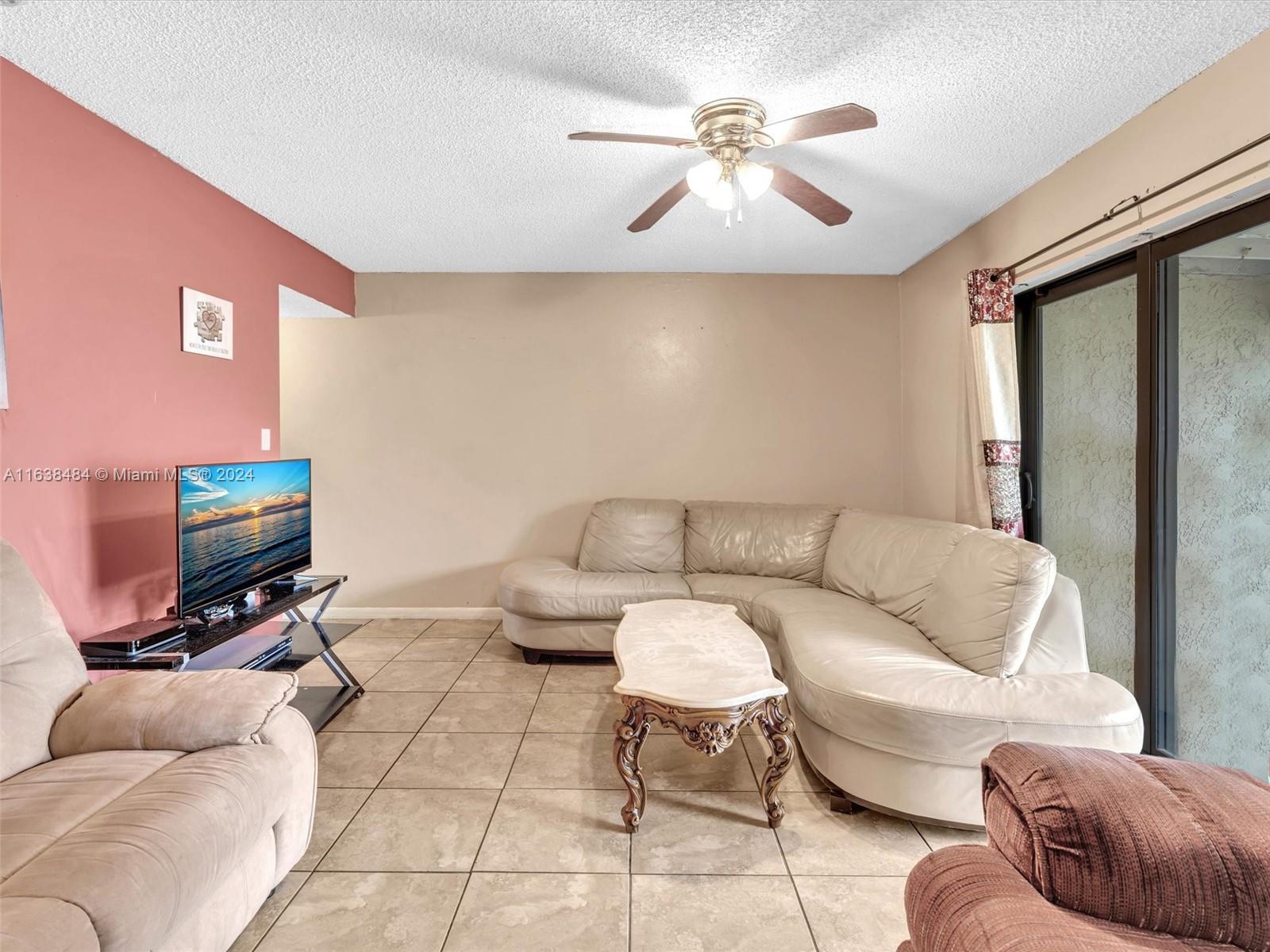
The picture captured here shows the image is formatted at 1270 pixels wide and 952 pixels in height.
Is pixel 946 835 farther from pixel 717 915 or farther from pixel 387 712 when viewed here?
pixel 387 712

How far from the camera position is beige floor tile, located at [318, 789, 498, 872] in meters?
1.82

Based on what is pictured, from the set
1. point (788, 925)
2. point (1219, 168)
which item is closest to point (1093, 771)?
point (788, 925)

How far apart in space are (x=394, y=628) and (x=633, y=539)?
1.80 metres

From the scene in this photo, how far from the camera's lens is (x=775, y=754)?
77.7 inches

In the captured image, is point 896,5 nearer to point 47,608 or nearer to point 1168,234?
point 1168,234

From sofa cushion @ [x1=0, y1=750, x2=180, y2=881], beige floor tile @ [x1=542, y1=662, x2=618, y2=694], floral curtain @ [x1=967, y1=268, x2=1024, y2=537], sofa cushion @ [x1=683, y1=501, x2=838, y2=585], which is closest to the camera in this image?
sofa cushion @ [x1=0, y1=750, x2=180, y2=881]

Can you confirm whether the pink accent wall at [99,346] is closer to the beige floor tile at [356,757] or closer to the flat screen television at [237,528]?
the flat screen television at [237,528]

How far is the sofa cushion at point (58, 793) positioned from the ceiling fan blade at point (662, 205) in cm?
234

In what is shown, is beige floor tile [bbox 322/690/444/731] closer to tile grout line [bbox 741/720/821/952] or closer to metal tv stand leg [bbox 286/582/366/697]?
metal tv stand leg [bbox 286/582/366/697]

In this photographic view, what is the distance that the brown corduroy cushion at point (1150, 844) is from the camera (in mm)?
835

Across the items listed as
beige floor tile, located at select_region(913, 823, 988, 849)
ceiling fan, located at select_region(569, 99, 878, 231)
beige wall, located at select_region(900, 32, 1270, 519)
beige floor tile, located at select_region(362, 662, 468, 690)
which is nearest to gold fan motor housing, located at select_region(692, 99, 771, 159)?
ceiling fan, located at select_region(569, 99, 878, 231)

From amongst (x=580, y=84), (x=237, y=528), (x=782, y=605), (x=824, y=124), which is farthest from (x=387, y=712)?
(x=824, y=124)

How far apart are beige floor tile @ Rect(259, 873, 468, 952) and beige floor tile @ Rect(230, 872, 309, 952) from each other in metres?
0.02

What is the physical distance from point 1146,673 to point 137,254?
428 centimetres
